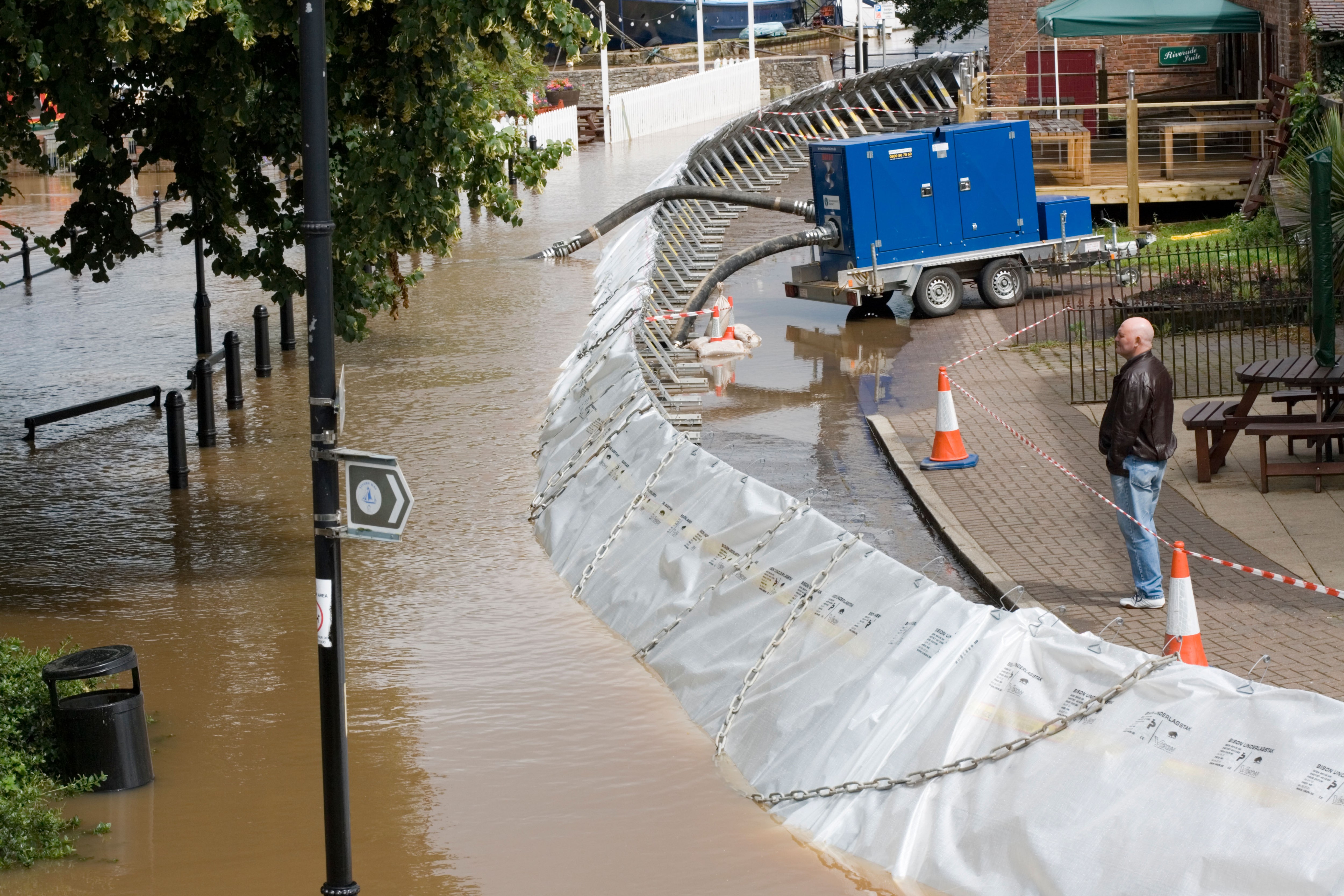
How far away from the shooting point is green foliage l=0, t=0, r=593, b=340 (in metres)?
9.95

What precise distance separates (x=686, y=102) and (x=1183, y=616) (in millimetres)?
47662

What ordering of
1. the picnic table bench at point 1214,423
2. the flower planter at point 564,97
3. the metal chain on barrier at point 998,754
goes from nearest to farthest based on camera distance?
the metal chain on barrier at point 998,754 → the picnic table bench at point 1214,423 → the flower planter at point 564,97

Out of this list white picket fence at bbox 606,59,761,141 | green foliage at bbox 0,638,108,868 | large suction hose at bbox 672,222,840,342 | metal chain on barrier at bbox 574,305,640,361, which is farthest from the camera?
white picket fence at bbox 606,59,761,141

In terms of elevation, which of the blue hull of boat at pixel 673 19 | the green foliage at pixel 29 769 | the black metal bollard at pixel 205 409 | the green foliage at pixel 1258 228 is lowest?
the green foliage at pixel 29 769

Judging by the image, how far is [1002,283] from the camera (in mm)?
21500

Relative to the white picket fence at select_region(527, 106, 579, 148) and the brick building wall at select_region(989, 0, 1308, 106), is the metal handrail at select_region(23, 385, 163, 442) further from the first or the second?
the white picket fence at select_region(527, 106, 579, 148)

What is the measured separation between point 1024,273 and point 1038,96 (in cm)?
1185

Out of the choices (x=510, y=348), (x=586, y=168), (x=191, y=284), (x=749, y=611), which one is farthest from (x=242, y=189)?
(x=586, y=168)

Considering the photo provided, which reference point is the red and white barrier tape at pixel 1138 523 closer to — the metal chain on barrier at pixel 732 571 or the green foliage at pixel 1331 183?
the metal chain on barrier at pixel 732 571

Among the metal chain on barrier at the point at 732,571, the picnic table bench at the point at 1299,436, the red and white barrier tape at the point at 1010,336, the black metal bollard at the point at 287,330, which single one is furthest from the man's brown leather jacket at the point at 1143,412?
the black metal bollard at the point at 287,330

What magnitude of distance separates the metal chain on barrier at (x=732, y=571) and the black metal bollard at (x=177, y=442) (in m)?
5.81

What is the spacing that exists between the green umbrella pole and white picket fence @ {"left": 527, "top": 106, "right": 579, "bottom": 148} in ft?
105

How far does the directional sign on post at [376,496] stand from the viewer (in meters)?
6.13

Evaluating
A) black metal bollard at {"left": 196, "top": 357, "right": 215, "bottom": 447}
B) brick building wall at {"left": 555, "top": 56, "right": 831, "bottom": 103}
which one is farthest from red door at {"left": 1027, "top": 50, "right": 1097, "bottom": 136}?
brick building wall at {"left": 555, "top": 56, "right": 831, "bottom": 103}
